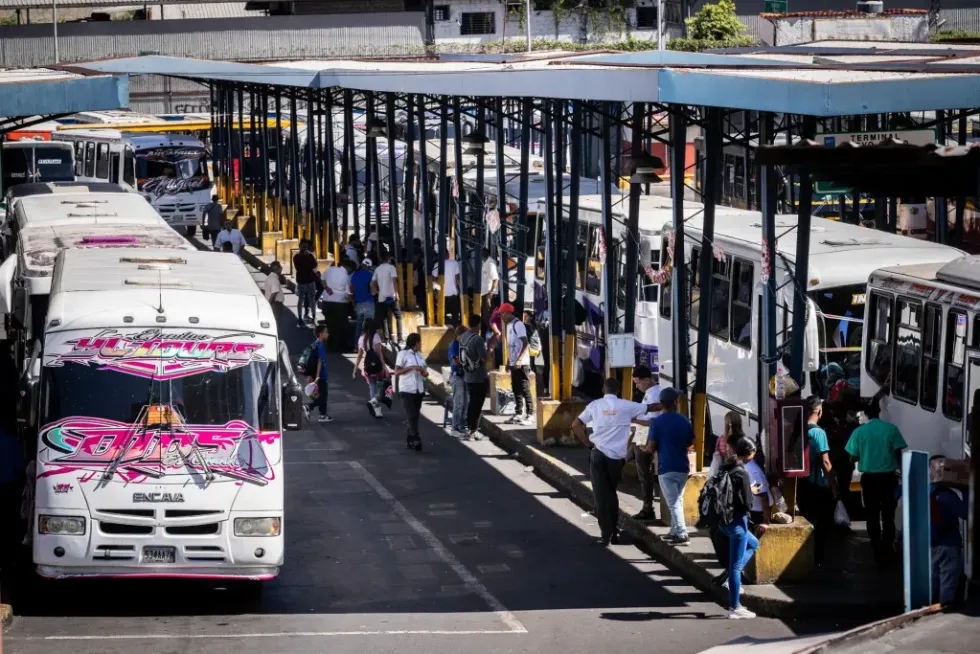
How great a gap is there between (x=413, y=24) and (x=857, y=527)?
6312 cm

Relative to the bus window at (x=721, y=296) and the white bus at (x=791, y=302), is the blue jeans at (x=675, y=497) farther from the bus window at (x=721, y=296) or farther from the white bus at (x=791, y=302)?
the bus window at (x=721, y=296)

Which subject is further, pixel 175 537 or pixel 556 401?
pixel 556 401

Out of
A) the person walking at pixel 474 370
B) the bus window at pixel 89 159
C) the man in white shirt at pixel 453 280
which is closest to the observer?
the person walking at pixel 474 370

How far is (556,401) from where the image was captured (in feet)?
67.2

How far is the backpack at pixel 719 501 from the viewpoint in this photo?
13211mm

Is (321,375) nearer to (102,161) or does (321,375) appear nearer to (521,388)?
(521,388)

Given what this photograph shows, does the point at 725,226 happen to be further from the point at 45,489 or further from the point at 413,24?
the point at 413,24

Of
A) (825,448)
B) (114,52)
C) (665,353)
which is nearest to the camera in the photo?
(825,448)

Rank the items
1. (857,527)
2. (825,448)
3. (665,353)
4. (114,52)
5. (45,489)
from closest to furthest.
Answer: (45,489), (825,448), (857,527), (665,353), (114,52)

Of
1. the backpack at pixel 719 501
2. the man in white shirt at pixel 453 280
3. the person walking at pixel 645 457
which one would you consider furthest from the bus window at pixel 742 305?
the man in white shirt at pixel 453 280

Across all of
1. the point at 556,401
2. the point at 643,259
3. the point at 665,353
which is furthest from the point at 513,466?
the point at 643,259

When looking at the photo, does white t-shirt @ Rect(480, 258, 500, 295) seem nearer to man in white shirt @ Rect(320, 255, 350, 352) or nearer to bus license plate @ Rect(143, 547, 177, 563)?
man in white shirt @ Rect(320, 255, 350, 352)

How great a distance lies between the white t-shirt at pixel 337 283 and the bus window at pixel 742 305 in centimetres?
960

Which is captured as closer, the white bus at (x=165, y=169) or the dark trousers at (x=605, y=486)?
the dark trousers at (x=605, y=486)
